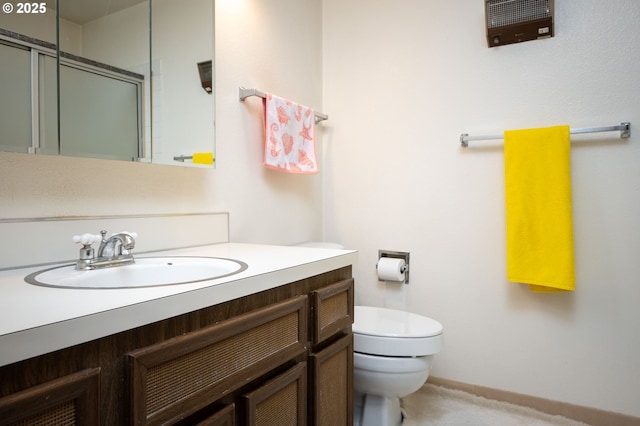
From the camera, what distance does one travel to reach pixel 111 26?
1130 millimetres

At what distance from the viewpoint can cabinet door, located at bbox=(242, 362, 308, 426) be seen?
0.84 m

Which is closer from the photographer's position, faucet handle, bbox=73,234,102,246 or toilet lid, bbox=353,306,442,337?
faucet handle, bbox=73,234,102,246

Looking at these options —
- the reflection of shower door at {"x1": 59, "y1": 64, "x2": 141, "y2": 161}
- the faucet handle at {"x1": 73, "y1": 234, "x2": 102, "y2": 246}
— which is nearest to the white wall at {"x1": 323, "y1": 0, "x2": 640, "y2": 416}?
the reflection of shower door at {"x1": 59, "y1": 64, "x2": 141, "y2": 161}

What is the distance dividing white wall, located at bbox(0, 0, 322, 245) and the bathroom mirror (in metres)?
0.06

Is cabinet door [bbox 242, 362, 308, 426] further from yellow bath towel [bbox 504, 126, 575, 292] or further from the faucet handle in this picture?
yellow bath towel [bbox 504, 126, 575, 292]

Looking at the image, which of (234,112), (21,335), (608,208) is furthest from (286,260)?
(608,208)

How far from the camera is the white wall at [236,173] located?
3.33ft

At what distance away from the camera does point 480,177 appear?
1848 millimetres

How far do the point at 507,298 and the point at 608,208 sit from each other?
1.83 ft

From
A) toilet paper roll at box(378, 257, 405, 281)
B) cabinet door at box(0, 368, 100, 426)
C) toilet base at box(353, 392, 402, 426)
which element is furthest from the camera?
toilet paper roll at box(378, 257, 405, 281)

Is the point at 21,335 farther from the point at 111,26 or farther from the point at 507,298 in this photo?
the point at 507,298

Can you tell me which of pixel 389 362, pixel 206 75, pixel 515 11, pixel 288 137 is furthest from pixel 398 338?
pixel 515 11

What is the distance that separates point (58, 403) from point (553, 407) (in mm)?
1907

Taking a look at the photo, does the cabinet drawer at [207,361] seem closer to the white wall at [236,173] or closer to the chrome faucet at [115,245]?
the chrome faucet at [115,245]
